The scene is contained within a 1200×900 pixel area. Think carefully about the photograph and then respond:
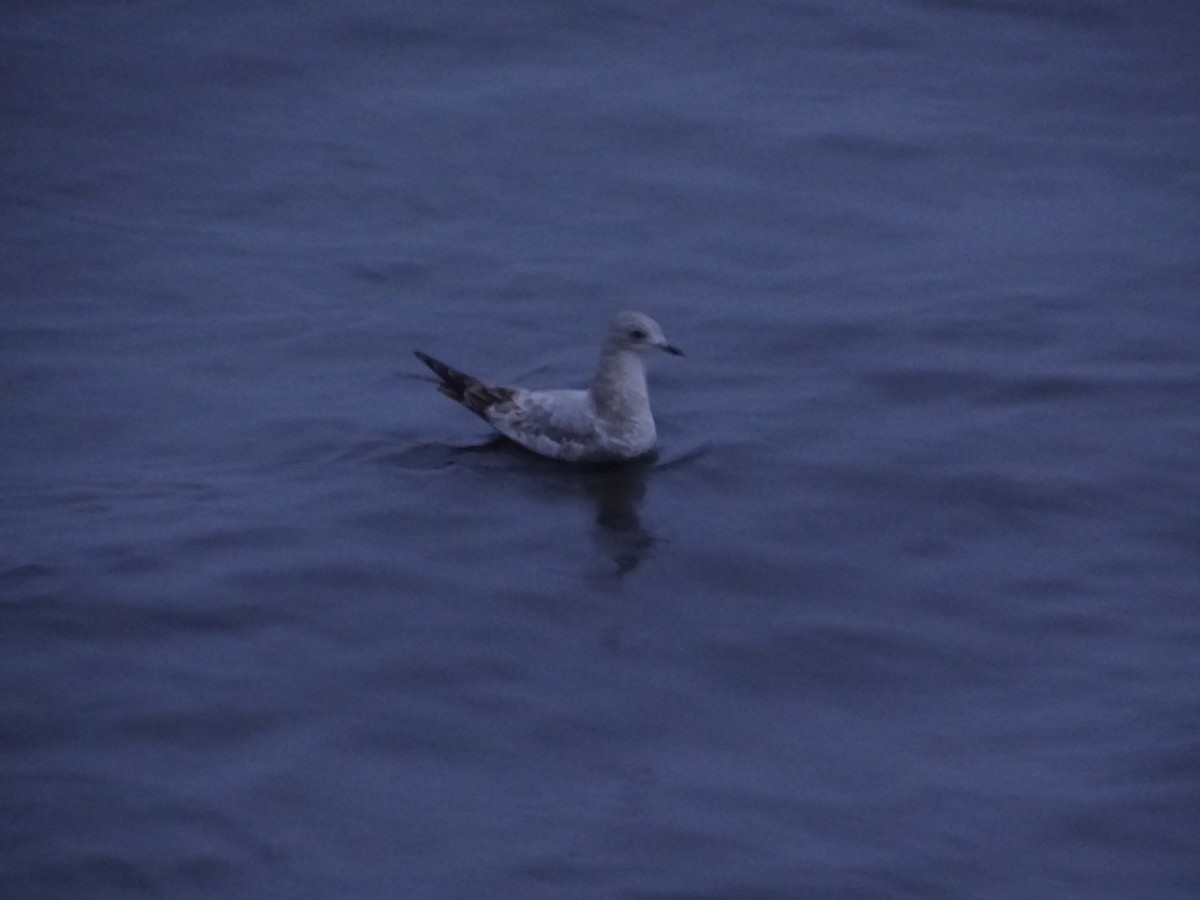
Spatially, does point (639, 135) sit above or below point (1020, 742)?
above

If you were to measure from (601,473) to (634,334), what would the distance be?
855 mm

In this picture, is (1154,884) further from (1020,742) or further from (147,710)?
(147,710)

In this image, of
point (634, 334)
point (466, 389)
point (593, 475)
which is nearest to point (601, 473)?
point (593, 475)

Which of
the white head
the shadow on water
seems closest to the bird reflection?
the shadow on water

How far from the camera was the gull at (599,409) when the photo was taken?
39.6 feet

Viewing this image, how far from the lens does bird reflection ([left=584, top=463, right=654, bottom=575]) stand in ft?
36.2

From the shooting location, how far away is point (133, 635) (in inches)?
389

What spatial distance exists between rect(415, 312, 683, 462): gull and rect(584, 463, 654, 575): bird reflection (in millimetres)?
99

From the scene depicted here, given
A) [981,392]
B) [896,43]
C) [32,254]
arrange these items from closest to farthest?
1. [981,392]
2. [32,254]
3. [896,43]

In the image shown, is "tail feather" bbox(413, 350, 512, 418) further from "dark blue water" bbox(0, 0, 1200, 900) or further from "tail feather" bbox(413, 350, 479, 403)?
"dark blue water" bbox(0, 0, 1200, 900)

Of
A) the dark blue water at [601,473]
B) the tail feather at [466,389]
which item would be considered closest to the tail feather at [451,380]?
the tail feather at [466,389]

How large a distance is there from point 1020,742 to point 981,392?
445 cm

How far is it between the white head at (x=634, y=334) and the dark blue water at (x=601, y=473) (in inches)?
28.3

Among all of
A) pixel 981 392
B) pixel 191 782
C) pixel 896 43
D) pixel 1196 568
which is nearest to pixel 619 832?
pixel 191 782
